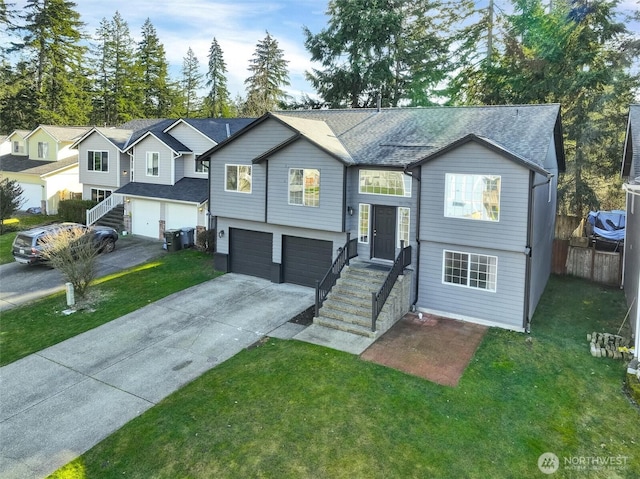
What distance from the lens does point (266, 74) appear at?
49.6 m

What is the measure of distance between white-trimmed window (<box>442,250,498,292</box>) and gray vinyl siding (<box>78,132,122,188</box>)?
74.0ft

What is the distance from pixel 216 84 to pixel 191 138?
32.7 m

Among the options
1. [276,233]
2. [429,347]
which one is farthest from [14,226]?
[429,347]

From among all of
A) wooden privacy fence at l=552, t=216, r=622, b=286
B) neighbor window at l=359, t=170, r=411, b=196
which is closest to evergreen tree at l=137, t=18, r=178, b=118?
neighbor window at l=359, t=170, r=411, b=196

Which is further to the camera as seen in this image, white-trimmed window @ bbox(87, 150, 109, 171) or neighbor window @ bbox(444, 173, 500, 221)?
white-trimmed window @ bbox(87, 150, 109, 171)

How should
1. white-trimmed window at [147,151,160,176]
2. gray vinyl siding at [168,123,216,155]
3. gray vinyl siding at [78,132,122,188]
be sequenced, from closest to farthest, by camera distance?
gray vinyl siding at [168,123,216,155] → white-trimmed window at [147,151,160,176] → gray vinyl siding at [78,132,122,188]

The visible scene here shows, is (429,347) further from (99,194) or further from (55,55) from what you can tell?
(55,55)

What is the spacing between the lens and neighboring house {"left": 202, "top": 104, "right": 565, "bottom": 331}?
41.8 ft

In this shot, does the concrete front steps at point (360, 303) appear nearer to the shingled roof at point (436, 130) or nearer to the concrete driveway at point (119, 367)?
the concrete driveway at point (119, 367)

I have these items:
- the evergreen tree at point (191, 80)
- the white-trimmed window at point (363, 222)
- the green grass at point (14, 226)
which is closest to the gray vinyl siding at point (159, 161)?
the green grass at point (14, 226)

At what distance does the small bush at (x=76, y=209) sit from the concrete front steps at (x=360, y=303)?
67.2 ft

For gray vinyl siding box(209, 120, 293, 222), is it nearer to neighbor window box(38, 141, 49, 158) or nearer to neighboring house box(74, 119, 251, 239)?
neighboring house box(74, 119, 251, 239)

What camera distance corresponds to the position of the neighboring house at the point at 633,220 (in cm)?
1173

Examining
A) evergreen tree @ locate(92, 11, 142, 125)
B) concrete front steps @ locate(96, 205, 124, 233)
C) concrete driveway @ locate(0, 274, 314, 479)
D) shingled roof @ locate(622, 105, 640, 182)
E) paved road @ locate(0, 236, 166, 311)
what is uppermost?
evergreen tree @ locate(92, 11, 142, 125)
